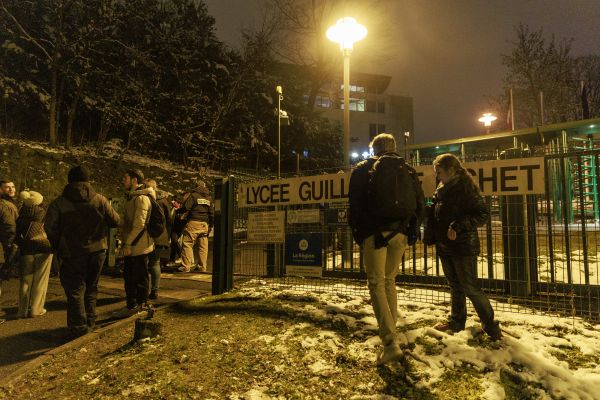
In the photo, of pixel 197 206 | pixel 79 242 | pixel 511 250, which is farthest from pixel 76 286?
pixel 511 250

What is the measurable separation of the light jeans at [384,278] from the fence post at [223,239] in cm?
300

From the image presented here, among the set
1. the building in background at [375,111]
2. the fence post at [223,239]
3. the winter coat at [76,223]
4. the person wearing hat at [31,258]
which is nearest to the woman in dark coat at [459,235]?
the fence post at [223,239]

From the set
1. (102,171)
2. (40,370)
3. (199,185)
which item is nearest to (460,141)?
(199,185)

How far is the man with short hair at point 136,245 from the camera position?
525 cm

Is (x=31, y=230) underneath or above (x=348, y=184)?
underneath

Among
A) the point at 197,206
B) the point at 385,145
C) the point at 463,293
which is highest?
the point at 385,145

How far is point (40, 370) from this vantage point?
379 centimetres

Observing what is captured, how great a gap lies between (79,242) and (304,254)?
9.21 ft

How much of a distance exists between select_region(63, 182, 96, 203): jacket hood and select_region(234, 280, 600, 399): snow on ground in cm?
261

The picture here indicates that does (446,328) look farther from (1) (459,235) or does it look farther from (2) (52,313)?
(2) (52,313)

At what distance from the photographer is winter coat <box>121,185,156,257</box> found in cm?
524

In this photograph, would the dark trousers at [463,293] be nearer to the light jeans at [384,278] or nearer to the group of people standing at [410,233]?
the group of people standing at [410,233]

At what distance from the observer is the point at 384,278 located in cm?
360

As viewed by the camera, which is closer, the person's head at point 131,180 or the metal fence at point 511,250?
the metal fence at point 511,250
